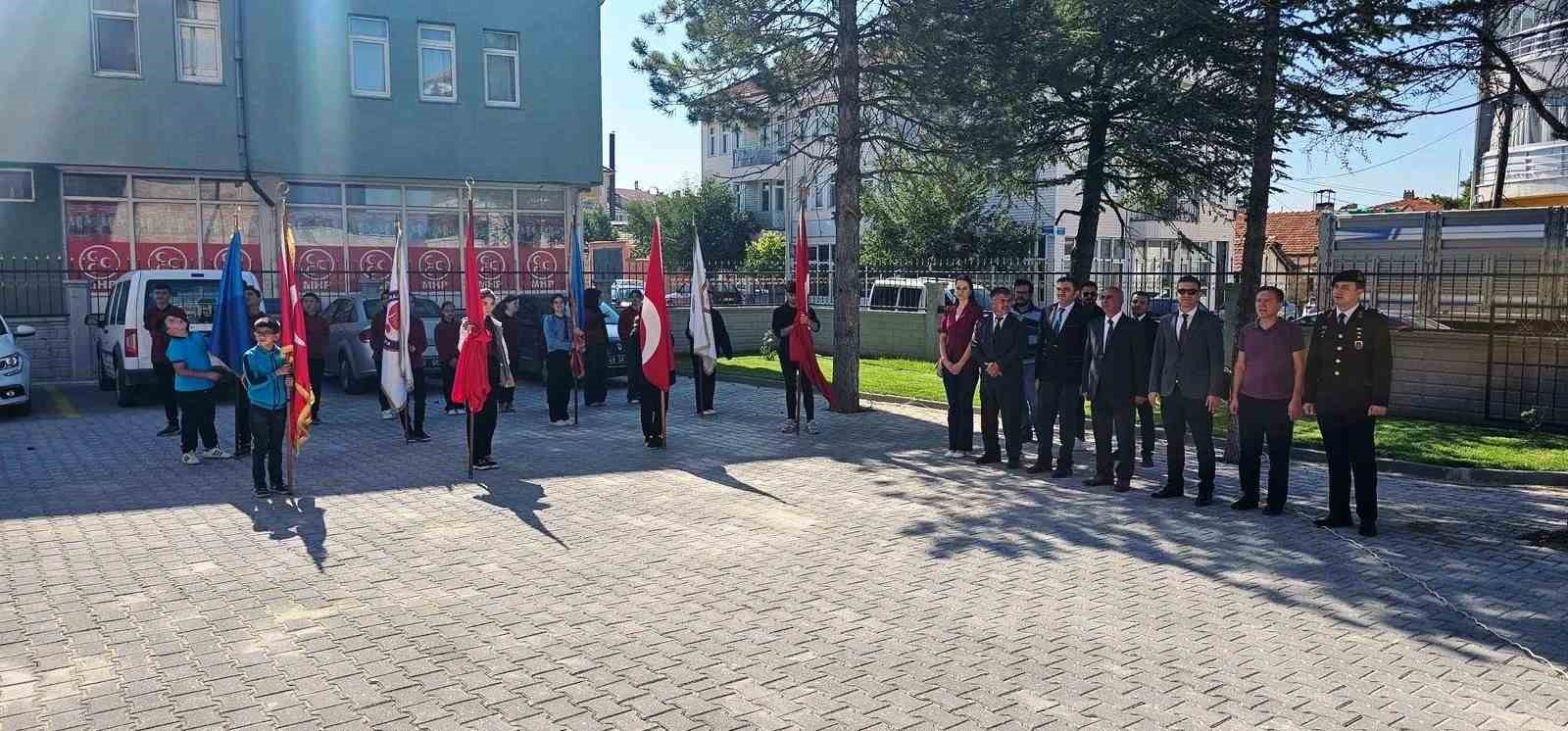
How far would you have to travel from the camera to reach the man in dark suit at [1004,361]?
1136 cm

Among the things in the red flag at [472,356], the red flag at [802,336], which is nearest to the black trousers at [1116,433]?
the red flag at [802,336]

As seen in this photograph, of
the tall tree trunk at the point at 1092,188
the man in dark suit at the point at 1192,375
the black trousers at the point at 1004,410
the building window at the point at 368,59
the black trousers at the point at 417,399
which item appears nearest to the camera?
the man in dark suit at the point at 1192,375

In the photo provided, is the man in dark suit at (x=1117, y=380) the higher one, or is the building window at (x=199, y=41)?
the building window at (x=199, y=41)

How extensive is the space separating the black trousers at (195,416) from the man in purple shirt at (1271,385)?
379 inches

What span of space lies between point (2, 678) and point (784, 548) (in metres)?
4.69

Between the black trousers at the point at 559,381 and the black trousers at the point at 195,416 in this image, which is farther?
the black trousers at the point at 559,381

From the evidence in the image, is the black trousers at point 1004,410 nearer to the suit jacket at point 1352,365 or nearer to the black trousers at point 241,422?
the suit jacket at point 1352,365

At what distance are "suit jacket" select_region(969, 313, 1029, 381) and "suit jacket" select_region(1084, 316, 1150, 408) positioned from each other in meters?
1.05

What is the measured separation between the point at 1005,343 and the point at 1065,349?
0.67 meters

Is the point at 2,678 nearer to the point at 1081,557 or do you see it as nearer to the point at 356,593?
the point at 356,593

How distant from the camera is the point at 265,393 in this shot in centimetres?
992

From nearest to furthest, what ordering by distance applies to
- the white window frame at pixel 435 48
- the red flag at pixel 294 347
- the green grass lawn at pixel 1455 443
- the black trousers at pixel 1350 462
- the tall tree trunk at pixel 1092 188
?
the black trousers at pixel 1350 462
the red flag at pixel 294 347
the green grass lawn at pixel 1455 443
the tall tree trunk at pixel 1092 188
the white window frame at pixel 435 48

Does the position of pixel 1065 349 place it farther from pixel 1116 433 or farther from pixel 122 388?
pixel 122 388

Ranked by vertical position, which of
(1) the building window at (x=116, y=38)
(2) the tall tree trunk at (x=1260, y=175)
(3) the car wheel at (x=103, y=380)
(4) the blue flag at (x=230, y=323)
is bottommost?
(3) the car wheel at (x=103, y=380)
